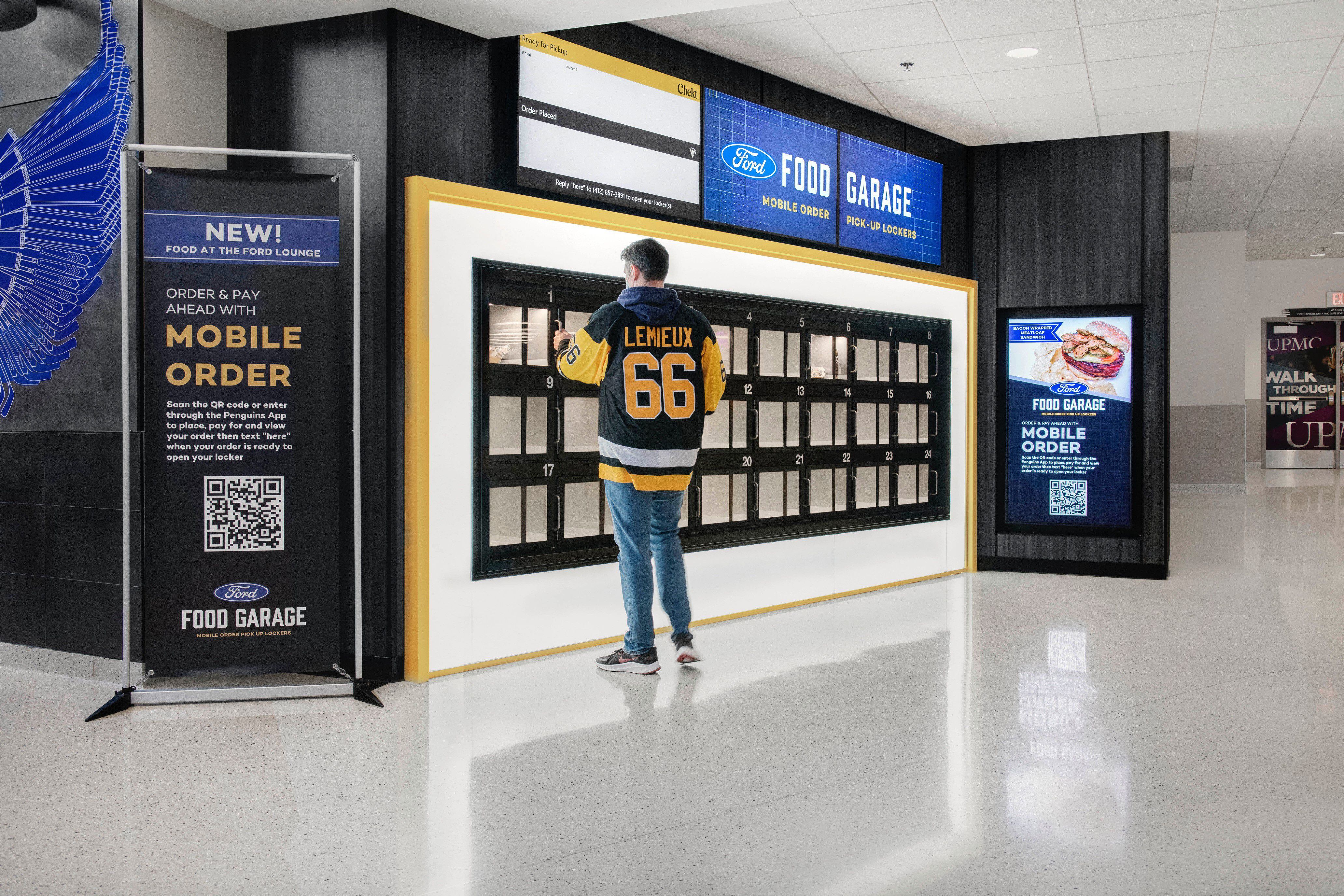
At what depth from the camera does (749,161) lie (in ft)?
17.6

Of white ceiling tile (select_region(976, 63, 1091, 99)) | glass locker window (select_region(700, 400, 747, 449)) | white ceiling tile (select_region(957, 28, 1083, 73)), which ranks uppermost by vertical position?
white ceiling tile (select_region(976, 63, 1091, 99))

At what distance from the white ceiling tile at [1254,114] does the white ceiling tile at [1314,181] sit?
82.3 inches

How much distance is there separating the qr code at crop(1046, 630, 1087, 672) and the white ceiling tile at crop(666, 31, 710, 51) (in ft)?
11.1

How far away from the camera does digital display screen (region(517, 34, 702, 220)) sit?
4332 mm

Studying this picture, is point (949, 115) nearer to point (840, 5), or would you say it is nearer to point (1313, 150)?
point (840, 5)

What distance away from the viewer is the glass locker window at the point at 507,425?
4238 mm

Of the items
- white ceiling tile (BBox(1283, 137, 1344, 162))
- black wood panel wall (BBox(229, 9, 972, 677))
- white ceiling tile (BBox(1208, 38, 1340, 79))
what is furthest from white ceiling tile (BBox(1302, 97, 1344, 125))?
black wood panel wall (BBox(229, 9, 972, 677))

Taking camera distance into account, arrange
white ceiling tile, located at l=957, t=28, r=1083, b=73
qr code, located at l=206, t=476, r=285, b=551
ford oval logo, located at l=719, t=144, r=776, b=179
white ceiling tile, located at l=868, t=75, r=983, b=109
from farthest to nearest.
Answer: white ceiling tile, located at l=868, t=75, r=983, b=109, ford oval logo, located at l=719, t=144, r=776, b=179, white ceiling tile, located at l=957, t=28, r=1083, b=73, qr code, located at l=206, t=476, r=285, b=551

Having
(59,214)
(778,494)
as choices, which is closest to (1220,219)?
(778,494)

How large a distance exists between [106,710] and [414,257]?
1.96 m

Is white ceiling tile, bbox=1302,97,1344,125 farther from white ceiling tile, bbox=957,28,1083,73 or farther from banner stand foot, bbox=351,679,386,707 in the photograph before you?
banner stand foot, bbox=351,679,386,707

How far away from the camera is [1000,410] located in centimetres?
700

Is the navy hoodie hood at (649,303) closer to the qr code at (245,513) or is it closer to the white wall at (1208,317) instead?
the qr code at (245,513)

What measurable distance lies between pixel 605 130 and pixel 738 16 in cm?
82
